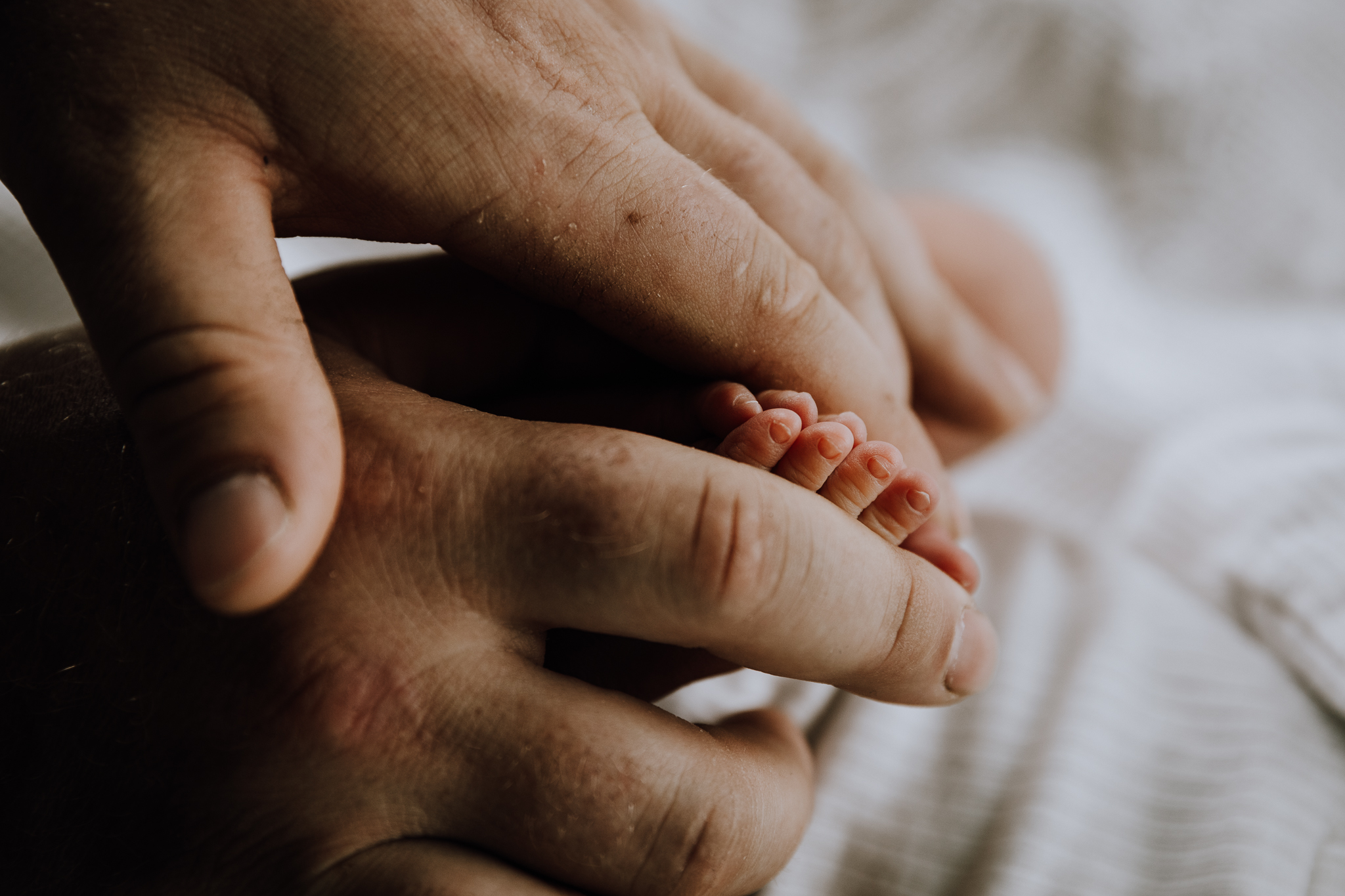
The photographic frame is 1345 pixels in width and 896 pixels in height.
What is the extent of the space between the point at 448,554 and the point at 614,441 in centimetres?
14

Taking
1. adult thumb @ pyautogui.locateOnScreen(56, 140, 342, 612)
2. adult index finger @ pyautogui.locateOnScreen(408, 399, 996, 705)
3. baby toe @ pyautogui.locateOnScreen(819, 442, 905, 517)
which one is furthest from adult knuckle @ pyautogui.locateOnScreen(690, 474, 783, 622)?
adult thumb @ pyautogui.locateOnScreen(56, 140, 342, 612)

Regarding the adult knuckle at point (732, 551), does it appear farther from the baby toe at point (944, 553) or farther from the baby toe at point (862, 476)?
the baby toe at point (944, 553)

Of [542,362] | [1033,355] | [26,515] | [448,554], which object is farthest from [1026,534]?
[26,515]

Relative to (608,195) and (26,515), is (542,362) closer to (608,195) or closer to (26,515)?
(608,195)

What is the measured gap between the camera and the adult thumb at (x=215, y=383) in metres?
0.47

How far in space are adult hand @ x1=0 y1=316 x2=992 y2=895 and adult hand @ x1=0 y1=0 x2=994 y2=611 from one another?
97 mm

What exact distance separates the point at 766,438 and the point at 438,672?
0.30 meters

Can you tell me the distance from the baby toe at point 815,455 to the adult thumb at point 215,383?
1.10 ft

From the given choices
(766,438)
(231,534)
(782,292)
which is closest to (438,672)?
(231,534)

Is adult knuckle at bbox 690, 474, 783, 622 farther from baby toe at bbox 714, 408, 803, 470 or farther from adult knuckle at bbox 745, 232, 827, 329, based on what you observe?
adult knuckle at bbox 745, 232, 827, 329

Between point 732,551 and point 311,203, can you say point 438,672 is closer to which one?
point 732,551

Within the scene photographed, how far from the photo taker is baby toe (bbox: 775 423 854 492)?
25.2 inches

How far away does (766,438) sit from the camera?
65 centimetres

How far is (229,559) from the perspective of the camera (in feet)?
1.54
